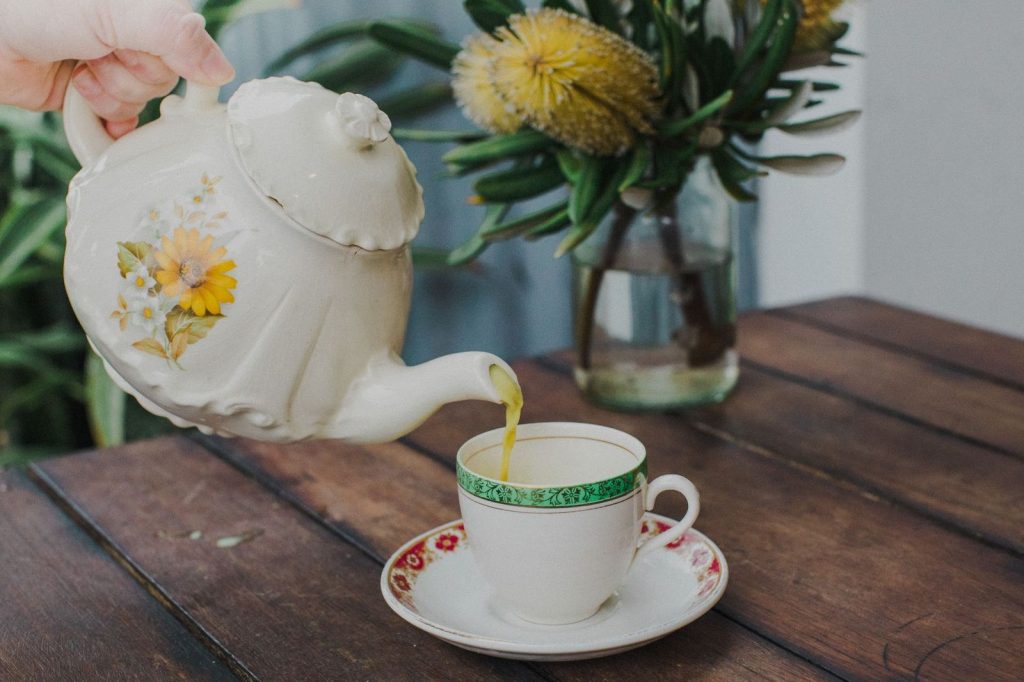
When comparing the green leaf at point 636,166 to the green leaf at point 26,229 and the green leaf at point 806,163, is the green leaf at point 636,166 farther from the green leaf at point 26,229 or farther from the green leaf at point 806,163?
the green leaf at point 26,229

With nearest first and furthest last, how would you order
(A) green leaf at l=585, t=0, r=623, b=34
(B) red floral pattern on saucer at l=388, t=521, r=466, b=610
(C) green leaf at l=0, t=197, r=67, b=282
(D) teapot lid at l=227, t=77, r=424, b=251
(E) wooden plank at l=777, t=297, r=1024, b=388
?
(D) teapot lid at l=227, t=77, r=424, b=251
(B) red floral pattern on saucer at l=388, t=521, r=466, b=610
(A) green leaf at l=585, t=0, r=623, b=34
(E) wooden plank at l=777, t=297, r=1024, b=388
(C) green leaf at l=0, t=197, r=67, b=282

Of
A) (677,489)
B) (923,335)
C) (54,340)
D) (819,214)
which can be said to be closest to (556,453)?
(677,489)

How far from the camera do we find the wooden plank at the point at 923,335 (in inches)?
42.9

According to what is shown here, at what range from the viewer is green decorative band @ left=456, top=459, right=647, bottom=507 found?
1.96 feet

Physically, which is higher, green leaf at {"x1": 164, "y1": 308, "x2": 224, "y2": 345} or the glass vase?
green leaf at {"x1": 164, "y1": 308, "x2": 224, "y2": 345}

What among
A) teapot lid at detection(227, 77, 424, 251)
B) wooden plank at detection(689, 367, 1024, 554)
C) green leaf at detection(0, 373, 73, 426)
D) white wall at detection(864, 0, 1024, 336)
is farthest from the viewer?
green leaf at detection(0, 373, 73, 426)

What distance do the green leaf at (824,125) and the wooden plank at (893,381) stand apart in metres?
0.24

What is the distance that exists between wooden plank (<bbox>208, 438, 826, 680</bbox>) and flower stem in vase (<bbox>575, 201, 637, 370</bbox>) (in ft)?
0.31

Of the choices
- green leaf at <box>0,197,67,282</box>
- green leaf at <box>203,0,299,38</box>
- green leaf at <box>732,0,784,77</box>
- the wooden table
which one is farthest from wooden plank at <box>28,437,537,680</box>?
green leaf at <box>203,0,299,38</box>

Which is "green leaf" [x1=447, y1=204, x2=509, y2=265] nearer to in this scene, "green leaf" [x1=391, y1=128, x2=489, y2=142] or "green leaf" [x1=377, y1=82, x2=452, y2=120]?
"green leaf" [x1=391, y1=128, x2=489, y2=142]

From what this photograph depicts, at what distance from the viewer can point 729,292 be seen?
101cm

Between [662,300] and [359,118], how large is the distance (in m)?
0.47

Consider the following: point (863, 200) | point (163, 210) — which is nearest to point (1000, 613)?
point (163, 210)

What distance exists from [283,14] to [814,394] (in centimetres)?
115
